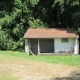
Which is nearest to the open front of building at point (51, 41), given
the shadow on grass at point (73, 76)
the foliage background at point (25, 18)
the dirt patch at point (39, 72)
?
the foliage background at point (25, 18)

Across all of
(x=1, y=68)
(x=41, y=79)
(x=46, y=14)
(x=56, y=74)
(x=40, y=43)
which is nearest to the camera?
(x=41, y=79)

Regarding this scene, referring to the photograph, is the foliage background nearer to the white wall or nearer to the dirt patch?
the white wall

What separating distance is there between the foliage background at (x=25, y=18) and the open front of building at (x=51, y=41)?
8.35 feet

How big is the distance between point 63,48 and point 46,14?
276 inches

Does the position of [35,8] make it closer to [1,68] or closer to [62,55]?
[62,55]

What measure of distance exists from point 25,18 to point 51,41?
5.56 meters

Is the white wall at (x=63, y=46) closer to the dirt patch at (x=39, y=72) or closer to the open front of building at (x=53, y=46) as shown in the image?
the open front of building at (x=53, y=46)

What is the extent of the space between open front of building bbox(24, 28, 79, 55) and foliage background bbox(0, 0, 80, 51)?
100 inches

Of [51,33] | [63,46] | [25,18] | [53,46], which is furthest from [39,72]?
[25,18]

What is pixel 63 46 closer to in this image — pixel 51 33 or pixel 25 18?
pixel 51 33

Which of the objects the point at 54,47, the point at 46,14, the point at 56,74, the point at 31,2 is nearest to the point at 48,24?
the point at 46,14

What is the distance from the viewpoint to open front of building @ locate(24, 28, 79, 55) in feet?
110

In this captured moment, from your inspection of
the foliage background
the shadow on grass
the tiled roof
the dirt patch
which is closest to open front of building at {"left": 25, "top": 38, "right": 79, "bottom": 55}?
the tiled roof

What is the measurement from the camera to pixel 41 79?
1666 cm
